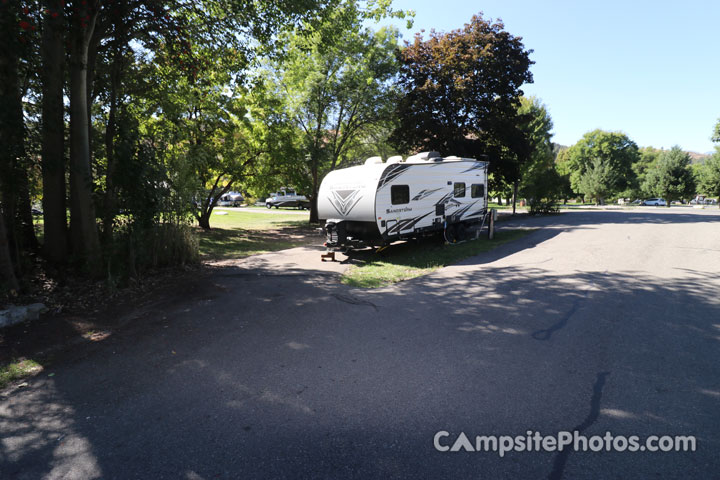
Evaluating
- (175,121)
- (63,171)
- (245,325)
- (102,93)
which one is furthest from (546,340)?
(175,121)

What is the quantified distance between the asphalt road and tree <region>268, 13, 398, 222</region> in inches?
583

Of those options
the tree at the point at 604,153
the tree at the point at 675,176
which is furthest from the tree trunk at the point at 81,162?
the tree at the point at 604,153

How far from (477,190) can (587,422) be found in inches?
497

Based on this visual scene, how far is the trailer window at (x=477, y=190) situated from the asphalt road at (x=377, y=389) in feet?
27.4

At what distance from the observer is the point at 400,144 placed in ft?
73.5

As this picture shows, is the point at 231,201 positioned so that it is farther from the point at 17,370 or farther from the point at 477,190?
the point at 17,370

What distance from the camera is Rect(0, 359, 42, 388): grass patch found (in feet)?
12.3

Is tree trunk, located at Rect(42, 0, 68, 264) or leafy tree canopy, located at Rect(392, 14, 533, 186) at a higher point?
leafy tree canopy, located at Rect(392, 14, 533, 186)

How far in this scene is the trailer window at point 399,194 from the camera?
10.2m

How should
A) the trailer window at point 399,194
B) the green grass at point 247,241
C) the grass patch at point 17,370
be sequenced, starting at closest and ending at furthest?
the grass patch at point 17,370, the trailer window at point 399,194, the green grass at point 247,241

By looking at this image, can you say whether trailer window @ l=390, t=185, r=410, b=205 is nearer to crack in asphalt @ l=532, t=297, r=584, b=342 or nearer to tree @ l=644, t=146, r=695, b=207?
crack in asphalt @ l=532, t=297, r=584, b=342

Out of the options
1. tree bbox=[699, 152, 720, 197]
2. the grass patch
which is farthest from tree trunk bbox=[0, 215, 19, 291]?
tree bbox=[699, 152, 720, 197]

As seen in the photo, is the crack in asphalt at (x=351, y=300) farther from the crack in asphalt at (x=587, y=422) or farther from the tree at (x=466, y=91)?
the tree at (x=466, y=91)

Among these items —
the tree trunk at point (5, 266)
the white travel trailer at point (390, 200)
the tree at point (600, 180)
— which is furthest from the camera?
the tree at point (600, 180)
